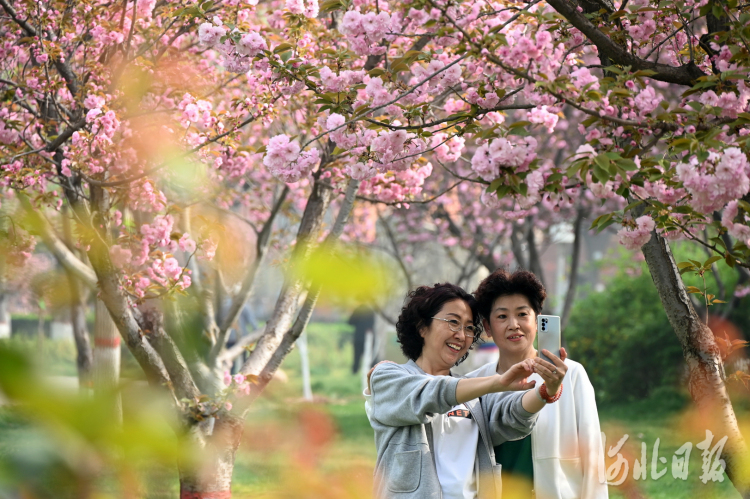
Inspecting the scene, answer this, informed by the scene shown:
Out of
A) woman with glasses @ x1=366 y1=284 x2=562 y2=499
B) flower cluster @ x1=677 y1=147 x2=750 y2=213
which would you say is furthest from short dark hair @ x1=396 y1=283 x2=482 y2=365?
flower cluster @ x1=677 y1=147 x2=750 y2=213

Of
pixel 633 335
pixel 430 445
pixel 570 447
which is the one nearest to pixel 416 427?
pixel 430 445

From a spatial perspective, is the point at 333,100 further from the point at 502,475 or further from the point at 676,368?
the point at 676,368

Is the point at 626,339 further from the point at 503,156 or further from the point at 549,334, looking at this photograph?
the point at 503,156

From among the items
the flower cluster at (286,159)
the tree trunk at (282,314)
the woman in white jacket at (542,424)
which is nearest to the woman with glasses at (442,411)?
the woman in white jacket at (542,424)

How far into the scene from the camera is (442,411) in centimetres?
236

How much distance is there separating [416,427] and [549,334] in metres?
0.54

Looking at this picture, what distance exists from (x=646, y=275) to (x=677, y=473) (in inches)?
197

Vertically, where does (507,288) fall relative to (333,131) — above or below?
below

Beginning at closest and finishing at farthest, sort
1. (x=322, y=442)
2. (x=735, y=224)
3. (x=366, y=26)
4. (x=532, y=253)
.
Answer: (x=735, y=224) → (x=366, y=26) → (x=322, y=442) → (x=532, y=253)

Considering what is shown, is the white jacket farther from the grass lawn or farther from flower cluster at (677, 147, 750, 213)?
flower cluster at (677, 147, 750, 213)

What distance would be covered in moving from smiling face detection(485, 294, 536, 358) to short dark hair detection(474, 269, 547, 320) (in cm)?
2

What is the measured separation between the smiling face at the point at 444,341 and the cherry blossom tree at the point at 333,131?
0.41 meters

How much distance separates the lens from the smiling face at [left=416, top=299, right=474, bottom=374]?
2.67 m

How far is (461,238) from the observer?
10711 mm
